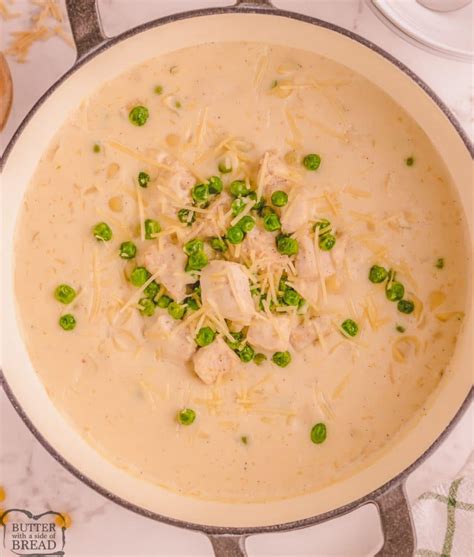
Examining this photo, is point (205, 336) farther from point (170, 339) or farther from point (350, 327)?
point (350, 327)

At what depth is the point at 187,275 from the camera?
2.35m

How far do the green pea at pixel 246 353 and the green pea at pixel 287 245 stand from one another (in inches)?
12.2

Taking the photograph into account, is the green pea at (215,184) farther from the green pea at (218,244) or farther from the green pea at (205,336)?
the green pea at (205,336)

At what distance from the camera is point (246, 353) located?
2.40 metres

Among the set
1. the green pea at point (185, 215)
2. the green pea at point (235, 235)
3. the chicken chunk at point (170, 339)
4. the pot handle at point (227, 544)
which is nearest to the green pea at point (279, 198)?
the green pea at point (235, 235)

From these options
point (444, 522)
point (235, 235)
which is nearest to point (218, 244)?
point (235, 235)

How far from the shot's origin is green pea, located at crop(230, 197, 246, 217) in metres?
2.31

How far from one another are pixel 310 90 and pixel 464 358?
3.09ft

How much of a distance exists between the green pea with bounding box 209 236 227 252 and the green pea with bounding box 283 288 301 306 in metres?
0.22

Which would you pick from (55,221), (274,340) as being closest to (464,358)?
(274,340)

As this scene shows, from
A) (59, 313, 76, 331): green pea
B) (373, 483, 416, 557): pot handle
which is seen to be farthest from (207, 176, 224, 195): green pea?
(373, 483, 416, 557): pot handle

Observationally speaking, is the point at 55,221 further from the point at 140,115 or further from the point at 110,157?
the point at 140,115

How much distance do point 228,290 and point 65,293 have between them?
51 centimetres

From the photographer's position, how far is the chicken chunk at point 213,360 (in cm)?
235
